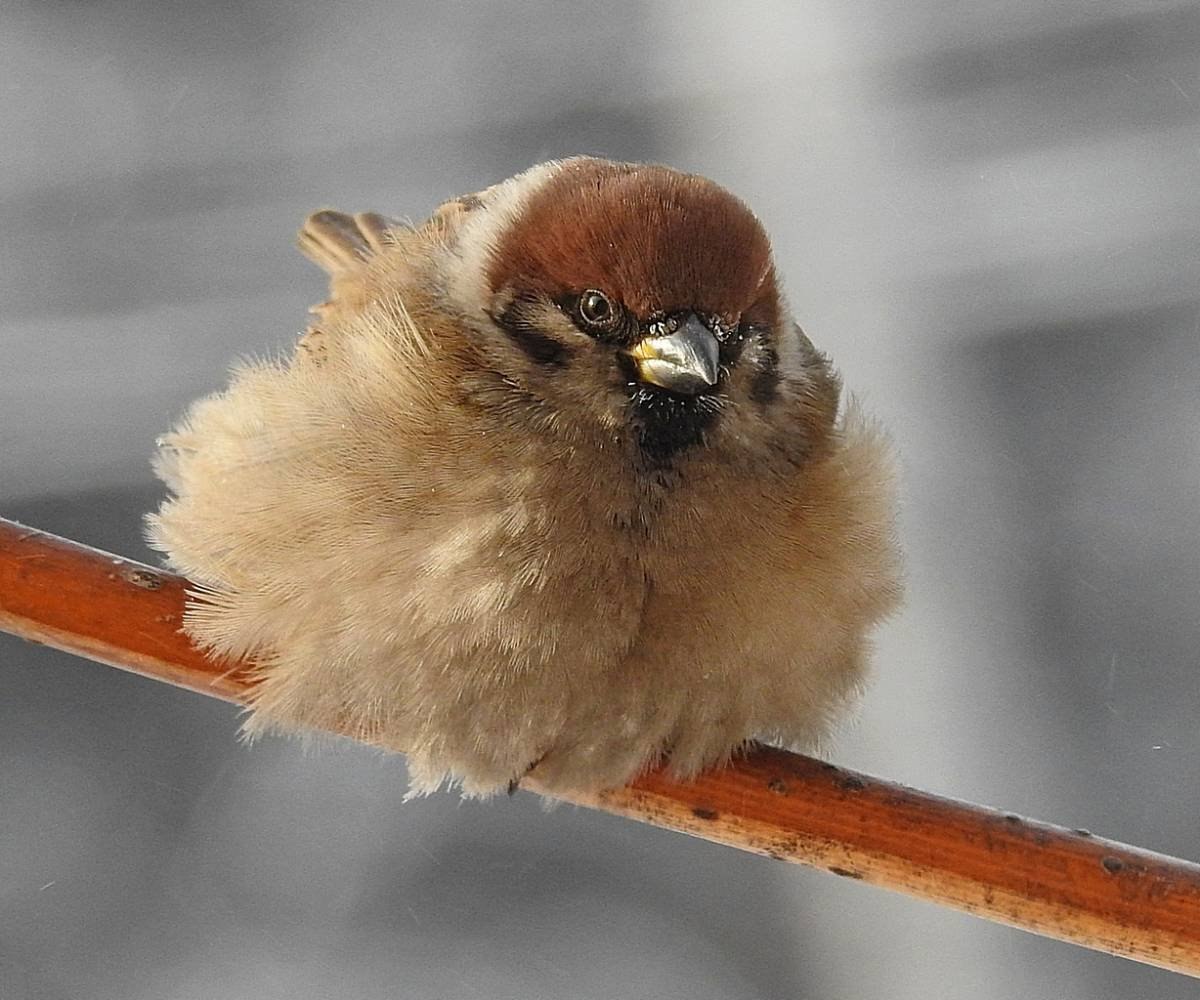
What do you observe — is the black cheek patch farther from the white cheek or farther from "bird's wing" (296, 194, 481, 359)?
"bird's wing" (296, 194, 481, 359)

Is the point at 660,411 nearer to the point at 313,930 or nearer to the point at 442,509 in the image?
the point at 442,509

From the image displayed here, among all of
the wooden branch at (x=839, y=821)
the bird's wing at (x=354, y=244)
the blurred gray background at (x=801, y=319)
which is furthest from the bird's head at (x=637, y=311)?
the blurred gray background at (x=801, y=319)

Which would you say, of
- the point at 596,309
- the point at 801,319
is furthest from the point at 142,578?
the point at 801,319

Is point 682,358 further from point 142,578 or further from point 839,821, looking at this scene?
point 142,578

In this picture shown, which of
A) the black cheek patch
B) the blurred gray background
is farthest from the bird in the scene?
the blurred gray background

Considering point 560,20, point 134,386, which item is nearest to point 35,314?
point 134,386

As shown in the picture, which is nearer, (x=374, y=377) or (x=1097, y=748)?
(x=374, y=377)
